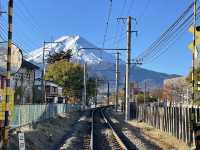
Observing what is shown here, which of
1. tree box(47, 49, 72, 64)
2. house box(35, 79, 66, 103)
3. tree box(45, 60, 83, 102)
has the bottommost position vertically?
house box(35, 79, 66, 103)

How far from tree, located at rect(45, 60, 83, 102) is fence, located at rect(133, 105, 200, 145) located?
2227 inches

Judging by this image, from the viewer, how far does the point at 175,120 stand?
2945cm

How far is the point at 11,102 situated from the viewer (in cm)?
1544

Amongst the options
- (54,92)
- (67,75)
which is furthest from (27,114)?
(54,92)

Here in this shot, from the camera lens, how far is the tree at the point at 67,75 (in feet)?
334

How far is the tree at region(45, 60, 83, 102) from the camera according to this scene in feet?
334

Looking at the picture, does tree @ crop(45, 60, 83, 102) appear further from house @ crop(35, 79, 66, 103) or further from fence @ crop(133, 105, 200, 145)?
fence @ crop(133, 105, 200, 145)

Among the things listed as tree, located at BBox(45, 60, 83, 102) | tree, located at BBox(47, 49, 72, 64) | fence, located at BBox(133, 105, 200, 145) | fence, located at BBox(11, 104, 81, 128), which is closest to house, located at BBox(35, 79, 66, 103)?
tree, located at BBox(45, 60, 83, 102)

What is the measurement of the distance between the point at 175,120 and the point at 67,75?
2906 inches

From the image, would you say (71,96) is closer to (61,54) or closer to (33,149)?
(61,54)

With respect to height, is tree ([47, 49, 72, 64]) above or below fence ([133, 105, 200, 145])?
above

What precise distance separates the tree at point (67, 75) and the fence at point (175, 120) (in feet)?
186

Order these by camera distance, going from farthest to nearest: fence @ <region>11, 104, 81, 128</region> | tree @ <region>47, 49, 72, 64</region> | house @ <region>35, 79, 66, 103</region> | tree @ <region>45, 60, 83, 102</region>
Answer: tree @ <region>47, 49, 72, 64</region>
house @ <region>35, 79, 66, 103</region>
tree @ <region>45, 60, 83, 102</region>
fence @ <region>11, 104, 81, 128</region>

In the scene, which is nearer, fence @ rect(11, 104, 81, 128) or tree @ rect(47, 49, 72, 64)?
fence @ rect(11, 104, 81, 128)
